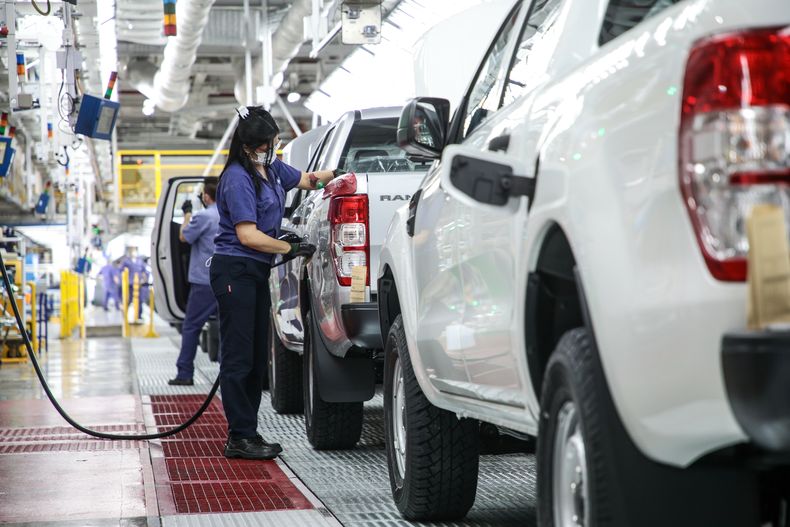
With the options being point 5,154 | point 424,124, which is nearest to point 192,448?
point 424,124

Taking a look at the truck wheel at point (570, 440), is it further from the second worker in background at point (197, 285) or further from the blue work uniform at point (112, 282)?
the blue work uniform at point (112, 282)

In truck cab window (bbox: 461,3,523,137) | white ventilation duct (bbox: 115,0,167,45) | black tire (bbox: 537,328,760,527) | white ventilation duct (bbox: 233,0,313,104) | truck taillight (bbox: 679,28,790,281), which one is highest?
white ventilation duct (bbox: 233,0,313,104)

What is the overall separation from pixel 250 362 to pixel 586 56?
12.3 feet

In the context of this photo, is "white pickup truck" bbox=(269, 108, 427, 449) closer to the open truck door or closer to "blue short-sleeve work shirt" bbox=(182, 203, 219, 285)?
"blue short-sleeve work shirt" bbox=(182, 203, 219, 285)

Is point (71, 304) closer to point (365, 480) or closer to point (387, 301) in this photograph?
point (365, 480)

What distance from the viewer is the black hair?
6320 mm

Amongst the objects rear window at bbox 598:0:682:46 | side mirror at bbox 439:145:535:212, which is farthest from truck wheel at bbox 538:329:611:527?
rear window at bbox 598:0:682:46

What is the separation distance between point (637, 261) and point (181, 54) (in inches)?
584

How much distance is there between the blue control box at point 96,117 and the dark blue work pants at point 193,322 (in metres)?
1.72

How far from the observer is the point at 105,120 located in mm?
10625

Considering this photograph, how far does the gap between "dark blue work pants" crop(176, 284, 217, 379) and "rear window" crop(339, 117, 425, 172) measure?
14.9ft

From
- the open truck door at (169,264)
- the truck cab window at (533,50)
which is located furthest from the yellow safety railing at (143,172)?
the truck cab window at (533,50)

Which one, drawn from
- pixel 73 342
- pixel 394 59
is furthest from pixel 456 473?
pixel 73 342

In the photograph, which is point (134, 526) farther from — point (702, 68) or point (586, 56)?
point (702, 68)
